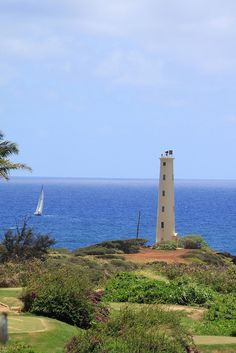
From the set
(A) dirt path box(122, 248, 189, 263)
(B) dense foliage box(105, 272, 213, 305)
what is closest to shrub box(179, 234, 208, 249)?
(A) dirt path box(122, 248, 189, 263)

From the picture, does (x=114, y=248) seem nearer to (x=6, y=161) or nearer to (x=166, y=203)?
(x=166, y=203)

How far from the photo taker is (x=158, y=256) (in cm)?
5116

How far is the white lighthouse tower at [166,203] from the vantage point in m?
62.9

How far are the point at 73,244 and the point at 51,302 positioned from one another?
69349mm

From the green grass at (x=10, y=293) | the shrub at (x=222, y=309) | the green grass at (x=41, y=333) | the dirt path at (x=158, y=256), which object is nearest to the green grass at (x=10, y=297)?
the green grass at (x=10, y=293)

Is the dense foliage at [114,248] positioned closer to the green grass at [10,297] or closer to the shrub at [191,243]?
the shrub at [191,243]

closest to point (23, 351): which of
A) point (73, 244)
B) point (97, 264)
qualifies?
point (97, 264)

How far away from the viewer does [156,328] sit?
14.9m

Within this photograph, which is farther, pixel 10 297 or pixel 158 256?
pixel 158 256

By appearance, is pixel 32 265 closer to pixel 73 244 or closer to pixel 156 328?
pixel 156 328

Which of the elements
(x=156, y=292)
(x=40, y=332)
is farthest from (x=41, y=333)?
(x=156, y=292)

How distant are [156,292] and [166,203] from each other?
125ft

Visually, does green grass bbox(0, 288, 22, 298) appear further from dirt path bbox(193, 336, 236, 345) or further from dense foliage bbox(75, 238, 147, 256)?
dense foliage bbox(75, 238, 147, 256)

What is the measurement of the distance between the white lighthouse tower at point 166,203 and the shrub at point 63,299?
43.5 m
